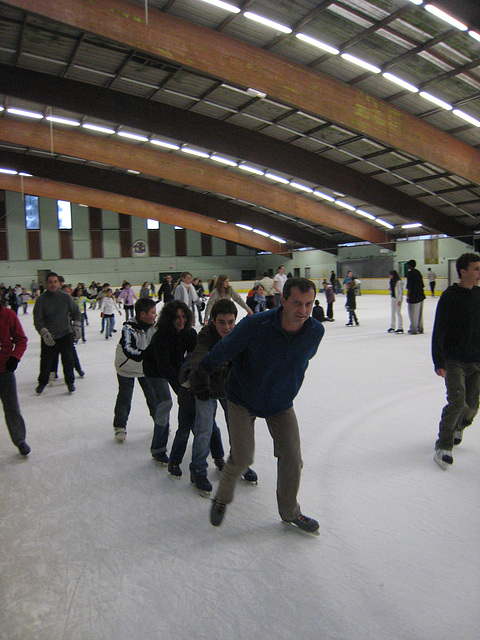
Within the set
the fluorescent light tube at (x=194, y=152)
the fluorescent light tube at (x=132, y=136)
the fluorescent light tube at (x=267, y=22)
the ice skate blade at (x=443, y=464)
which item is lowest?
the ice skate blade at (x=443, y=464)

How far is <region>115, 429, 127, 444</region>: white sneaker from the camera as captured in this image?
4121 mm

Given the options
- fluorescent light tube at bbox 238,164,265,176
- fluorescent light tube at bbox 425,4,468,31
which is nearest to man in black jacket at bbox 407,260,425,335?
fluorescent light tube at bbox 425,4,468,31

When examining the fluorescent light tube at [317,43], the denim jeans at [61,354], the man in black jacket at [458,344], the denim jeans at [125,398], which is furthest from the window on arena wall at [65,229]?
the man in black jacket at [458,344]

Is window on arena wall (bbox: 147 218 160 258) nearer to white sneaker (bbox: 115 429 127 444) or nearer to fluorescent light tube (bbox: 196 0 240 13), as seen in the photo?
fluorescent light tube (bbox: 196 0 240 13)

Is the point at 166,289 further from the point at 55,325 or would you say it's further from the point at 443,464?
the point at 443,464

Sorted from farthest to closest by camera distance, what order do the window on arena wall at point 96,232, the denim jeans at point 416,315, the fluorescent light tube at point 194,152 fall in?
the window on arena wall at point 96,232 → the fluorescent light tube at point 194,152 → the denim jeans at point 416,315

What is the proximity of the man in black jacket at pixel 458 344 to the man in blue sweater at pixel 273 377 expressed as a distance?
142 cm

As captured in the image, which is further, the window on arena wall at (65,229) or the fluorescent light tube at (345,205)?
the window on arena wall at (65,229)

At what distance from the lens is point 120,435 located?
4129mm

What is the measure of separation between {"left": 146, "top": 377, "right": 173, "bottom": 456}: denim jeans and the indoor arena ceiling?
656cm

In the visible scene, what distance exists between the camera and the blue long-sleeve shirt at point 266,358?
90.4 inches

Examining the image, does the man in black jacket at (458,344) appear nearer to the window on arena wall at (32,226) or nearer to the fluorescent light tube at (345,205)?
the fluorescent light tube at (345,205)

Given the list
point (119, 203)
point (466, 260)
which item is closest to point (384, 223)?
point (119, 203)

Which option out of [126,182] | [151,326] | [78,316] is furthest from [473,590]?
[126,182]
